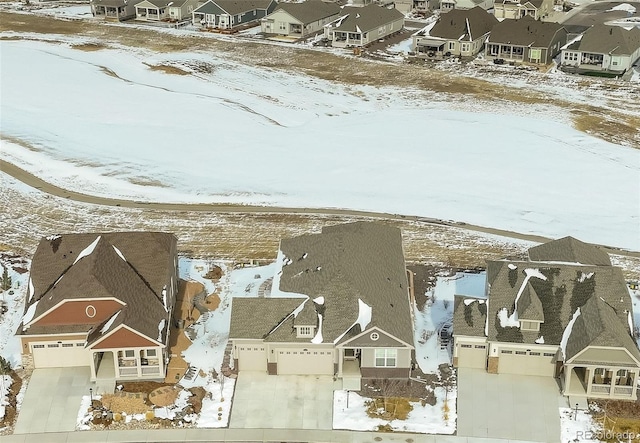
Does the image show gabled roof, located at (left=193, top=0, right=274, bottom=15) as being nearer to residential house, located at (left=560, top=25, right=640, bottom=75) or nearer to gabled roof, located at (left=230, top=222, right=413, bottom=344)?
residential house, located at (left=560, top=25, right=640, bottom=75)

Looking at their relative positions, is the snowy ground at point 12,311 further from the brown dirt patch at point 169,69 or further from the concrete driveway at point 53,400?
the brown dirt patch at point 169,69

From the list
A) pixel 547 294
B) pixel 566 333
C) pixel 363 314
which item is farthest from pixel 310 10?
pixel 566 333

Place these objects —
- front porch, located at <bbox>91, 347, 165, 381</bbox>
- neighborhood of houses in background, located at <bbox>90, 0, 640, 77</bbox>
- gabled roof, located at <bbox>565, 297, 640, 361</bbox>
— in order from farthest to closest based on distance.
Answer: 1. neighborhood of houses in background, located at <bbox>90, 0, 640, 77</bbox>
2. front porch, located at <bbox>91, 347, 165, 381</bbox>
3. gabled roof, located at <bbox>565, 297, 640, 361</bbox>

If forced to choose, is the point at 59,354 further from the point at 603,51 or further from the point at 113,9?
the point at 113,9

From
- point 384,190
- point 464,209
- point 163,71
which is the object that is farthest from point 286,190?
point 163,71

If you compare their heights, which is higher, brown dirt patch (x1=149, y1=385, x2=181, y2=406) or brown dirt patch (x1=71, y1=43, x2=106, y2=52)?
brown dirt patch (x1=71, y1=43, x2=106, y2=52)

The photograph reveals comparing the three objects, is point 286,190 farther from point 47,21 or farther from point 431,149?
point 47,21

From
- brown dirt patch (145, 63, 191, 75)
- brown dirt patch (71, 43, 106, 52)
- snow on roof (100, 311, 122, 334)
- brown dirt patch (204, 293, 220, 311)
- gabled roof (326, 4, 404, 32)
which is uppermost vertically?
gabled roof (326, 4, 404, 32)

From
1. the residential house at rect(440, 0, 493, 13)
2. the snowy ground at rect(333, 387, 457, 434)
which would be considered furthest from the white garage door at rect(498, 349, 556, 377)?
the residential house at rect(440, 0, 493, 13)
